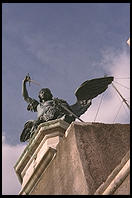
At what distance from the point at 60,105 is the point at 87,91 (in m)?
0.71

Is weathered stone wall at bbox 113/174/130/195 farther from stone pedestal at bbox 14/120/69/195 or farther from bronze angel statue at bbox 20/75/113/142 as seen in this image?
bronze angel statue at bbox 20/75/113/142

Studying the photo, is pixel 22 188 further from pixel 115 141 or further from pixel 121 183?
pixel 121 183

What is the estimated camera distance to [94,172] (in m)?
6.30

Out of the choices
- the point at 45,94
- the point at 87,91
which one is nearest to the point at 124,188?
the point at 87,91

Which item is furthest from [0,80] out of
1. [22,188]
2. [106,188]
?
[106,188]

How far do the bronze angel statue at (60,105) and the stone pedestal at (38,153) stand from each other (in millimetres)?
452

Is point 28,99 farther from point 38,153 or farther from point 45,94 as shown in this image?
point 38,153

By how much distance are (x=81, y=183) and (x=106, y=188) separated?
783 mm

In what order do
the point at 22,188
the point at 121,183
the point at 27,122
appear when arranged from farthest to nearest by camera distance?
the point at 27,122, the point at 22,188, the point at 121,183

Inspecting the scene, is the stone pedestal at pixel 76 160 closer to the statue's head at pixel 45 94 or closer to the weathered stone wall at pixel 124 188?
the weathered stone wall at pixel 124 188

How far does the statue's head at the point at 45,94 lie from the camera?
9.45m

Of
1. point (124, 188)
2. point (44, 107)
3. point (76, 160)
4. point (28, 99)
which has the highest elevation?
point (28, 99)

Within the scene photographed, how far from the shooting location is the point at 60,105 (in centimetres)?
905

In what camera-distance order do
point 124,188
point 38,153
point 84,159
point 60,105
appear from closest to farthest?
point 124,188
point 84,159
point 38,153
point 60,105
